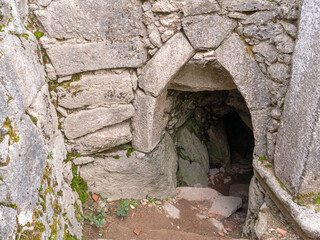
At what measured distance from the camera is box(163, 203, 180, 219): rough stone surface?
10.6 ft

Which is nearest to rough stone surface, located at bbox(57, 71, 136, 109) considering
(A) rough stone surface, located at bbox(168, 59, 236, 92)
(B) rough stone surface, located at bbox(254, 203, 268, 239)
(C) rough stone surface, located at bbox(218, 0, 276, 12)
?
(A) rough stone surface, located at bbox(168, 59, 236, 92)

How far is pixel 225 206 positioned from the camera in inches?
146

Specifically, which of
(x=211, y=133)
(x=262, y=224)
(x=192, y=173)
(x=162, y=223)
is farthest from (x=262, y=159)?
(x=211, y=133)

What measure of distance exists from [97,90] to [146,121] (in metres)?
0.62

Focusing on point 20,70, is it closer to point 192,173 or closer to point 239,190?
point 192,173

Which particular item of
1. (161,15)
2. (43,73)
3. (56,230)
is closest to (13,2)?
(43,73)

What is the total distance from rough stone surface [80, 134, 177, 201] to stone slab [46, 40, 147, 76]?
106 cm

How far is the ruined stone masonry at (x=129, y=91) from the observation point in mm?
1733

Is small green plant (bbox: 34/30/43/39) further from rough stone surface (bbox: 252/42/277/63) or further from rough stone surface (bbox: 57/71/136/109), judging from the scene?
rough stone surface (bbox: 252/42/277/63)

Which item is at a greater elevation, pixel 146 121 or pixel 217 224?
pixel 146 121

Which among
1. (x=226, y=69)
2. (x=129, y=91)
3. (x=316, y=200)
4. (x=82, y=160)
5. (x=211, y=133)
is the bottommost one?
(x=211, y=133)

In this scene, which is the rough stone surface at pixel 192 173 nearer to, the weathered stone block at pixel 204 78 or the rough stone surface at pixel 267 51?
the weathered stone block at pixel 204 78

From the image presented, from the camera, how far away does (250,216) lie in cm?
→ 280

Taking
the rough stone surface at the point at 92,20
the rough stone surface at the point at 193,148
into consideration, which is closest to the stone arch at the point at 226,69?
the rough stone surface at the point at 92,20
